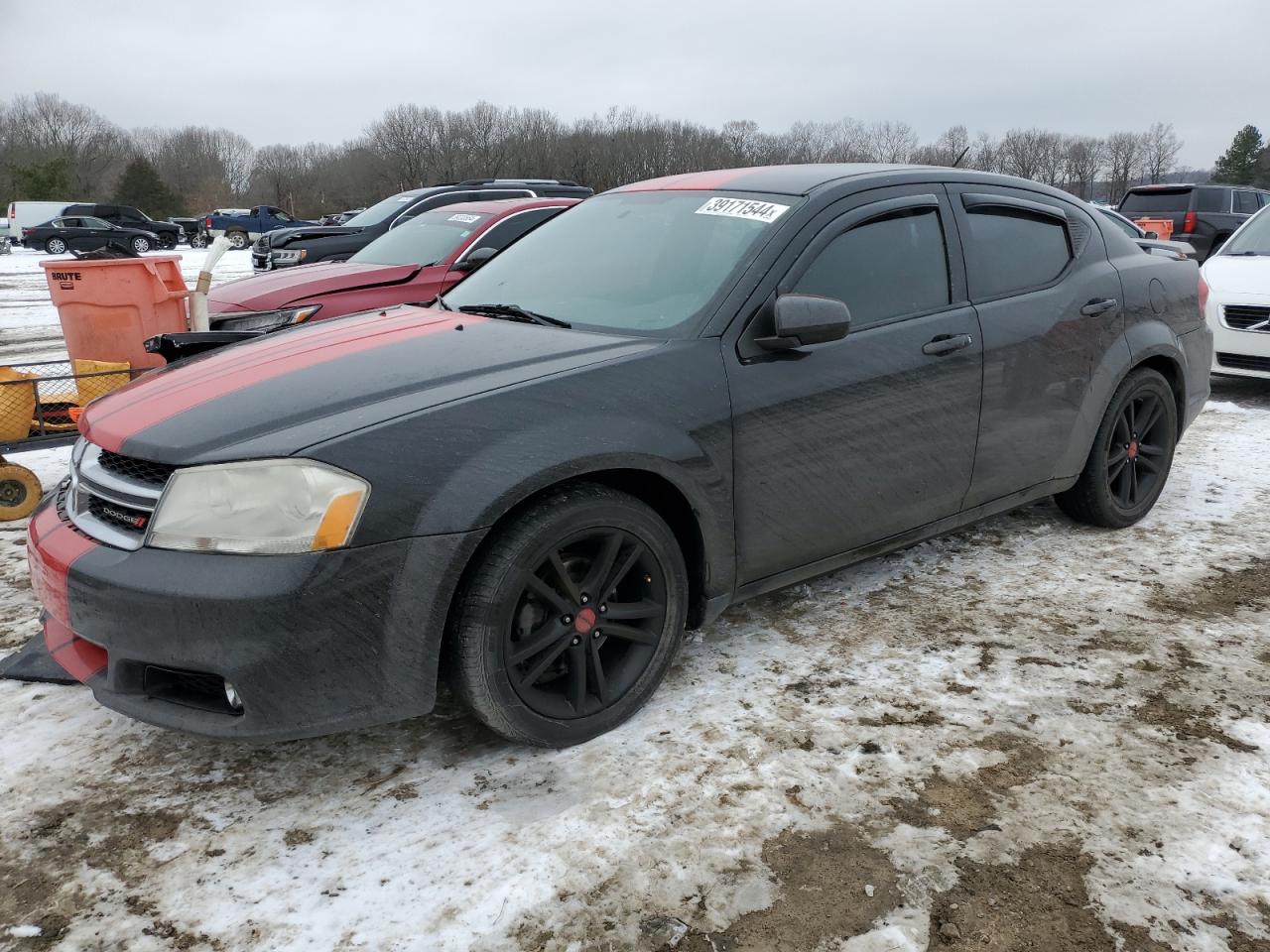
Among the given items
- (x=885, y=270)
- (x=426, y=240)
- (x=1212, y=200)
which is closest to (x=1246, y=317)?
(x=885, y=270)

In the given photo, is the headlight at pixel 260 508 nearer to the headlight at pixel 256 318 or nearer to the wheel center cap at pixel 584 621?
the wheel center cap at pixel 584 621

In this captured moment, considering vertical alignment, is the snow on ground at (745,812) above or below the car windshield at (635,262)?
below

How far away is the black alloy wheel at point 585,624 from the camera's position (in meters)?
2.55

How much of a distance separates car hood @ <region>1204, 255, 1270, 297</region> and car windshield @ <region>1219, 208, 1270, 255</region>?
0.17 meters

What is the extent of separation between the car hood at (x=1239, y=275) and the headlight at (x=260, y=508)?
7623 mm

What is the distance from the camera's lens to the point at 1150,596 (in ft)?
12.3

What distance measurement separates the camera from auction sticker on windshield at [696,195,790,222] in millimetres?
3180

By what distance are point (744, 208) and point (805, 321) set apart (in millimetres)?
641

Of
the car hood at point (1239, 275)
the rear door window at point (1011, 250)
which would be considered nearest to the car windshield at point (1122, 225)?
the rear door window at point (1011, 250)

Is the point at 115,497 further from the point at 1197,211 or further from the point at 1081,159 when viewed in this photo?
the point at 1081,159

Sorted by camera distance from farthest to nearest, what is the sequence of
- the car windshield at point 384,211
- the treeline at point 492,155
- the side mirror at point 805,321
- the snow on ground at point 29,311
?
the treeline at point 492,155, the car windshield at point 384,211, the snow on ground at point 29,311, the side mirror at point 805,321

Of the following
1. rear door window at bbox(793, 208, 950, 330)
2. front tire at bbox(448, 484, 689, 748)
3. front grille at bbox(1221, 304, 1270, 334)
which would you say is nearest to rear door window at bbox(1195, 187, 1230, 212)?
front grille at bbox(1221, 304, 1270, 334)

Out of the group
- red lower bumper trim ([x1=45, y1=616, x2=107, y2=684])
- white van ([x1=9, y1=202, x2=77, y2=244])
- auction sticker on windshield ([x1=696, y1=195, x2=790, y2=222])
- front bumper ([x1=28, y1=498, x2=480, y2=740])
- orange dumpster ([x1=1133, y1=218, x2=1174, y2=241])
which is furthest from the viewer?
white van ([x1=9, y1=202, x2=77, y2=244])

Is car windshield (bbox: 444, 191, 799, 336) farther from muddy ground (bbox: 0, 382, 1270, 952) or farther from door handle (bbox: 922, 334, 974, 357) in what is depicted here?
muddy ground (bbox: 0, 382, 1270, 952)
